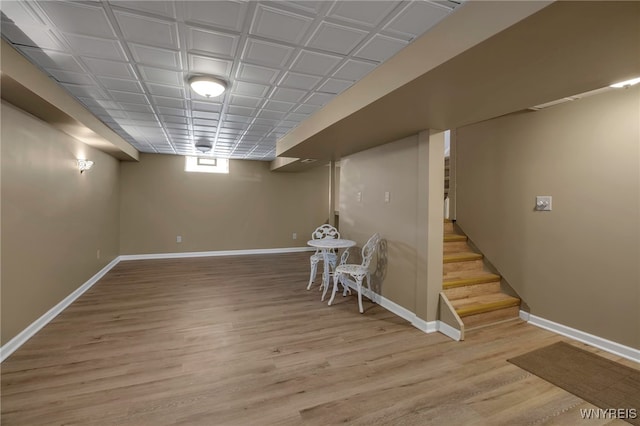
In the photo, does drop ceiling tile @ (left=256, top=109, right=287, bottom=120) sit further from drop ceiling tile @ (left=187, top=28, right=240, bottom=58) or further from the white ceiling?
drop ceiling tile @ (left=187, top=28, right=240, bottom=58)

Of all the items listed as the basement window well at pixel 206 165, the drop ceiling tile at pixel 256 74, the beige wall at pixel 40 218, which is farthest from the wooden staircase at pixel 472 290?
the basement window well at pixel 206 165

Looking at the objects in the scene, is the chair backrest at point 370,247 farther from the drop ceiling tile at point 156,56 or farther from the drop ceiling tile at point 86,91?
the drop ceiling tile at point 86,91

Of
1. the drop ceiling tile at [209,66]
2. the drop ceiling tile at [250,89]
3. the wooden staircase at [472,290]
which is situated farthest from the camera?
the wooden staircase at [472,290]

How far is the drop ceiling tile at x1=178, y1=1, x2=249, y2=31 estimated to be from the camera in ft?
4.95

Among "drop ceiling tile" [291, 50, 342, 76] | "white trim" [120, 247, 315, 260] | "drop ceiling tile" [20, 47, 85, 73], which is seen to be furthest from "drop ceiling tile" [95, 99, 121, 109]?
"white trim" [120, 247, 315, 260]

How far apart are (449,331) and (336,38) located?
2.76m

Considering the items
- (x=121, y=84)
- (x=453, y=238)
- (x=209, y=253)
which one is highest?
(x=121, y=84)

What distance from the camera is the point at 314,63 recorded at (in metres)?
2.17

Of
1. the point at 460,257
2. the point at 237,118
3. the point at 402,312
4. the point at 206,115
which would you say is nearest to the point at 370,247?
the point at 402,312

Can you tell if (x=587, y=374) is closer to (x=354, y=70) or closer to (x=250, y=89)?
(x=354, y=70)

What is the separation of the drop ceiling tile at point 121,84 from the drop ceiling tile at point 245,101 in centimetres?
84

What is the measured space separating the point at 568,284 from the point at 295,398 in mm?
2845

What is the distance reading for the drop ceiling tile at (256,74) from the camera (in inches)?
88.9

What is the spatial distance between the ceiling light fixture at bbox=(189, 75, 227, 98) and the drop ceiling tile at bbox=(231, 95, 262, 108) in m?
0.33
